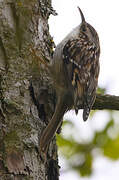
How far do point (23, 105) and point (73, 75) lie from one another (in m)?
0.82

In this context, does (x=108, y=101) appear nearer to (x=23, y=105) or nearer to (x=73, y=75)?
(x=73, y=75)

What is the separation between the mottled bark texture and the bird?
0.24 ft

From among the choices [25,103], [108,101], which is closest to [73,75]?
[108,101]

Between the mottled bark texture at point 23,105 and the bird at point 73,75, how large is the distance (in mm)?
→ 73

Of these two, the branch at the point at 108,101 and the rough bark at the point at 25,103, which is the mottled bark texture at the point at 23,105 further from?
the branch at the point at 108,101

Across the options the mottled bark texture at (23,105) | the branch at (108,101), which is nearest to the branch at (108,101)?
the branch at (108,101)

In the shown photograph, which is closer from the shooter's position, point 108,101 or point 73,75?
point 108,101

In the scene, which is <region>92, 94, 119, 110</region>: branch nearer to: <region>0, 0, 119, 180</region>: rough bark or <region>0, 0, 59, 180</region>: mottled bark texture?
<region>0, 0, 119, 180</region>: rough bark

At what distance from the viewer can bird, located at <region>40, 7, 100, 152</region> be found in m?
2.40

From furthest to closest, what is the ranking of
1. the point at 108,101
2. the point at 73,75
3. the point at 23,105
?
1. the point at 73,75
2. the point at 108,101
3. the point at 23,105

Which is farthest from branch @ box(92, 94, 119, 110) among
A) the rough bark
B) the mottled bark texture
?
the mottled bark texture

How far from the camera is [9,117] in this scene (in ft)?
6.00

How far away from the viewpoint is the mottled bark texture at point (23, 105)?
167cm

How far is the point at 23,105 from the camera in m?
1.97
